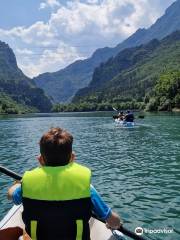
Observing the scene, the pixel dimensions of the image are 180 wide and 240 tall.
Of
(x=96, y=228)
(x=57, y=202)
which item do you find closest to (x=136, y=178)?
(x=96, y=228)

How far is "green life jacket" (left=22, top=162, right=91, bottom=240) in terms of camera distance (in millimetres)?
6016

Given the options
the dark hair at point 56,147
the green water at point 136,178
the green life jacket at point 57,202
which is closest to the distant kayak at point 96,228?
the green life jacket at point 57,202

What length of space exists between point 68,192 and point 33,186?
1.72 feet

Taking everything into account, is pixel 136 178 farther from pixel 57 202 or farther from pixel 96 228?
pixel 57 202

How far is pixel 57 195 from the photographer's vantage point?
602 centimetres

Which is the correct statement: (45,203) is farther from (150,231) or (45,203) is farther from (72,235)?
(150,231)

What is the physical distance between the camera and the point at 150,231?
13.5m

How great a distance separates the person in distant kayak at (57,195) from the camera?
602 centimetres

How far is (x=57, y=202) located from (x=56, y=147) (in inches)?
31.6

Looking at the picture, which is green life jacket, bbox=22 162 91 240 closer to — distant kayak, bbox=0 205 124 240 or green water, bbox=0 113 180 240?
distant kayak, bbox=0 205 124 240

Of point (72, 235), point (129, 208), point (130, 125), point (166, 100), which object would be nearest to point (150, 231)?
point (129, 208)

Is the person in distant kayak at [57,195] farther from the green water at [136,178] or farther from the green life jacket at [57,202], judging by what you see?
the green water at [136,178]

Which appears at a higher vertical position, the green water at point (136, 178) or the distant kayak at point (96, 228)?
the distant kayak at point (96, 228)

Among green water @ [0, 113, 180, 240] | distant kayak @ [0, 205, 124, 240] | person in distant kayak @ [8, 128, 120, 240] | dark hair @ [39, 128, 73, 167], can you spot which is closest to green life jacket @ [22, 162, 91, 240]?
person in distant kayak @ [8, 128, 120, 240]
